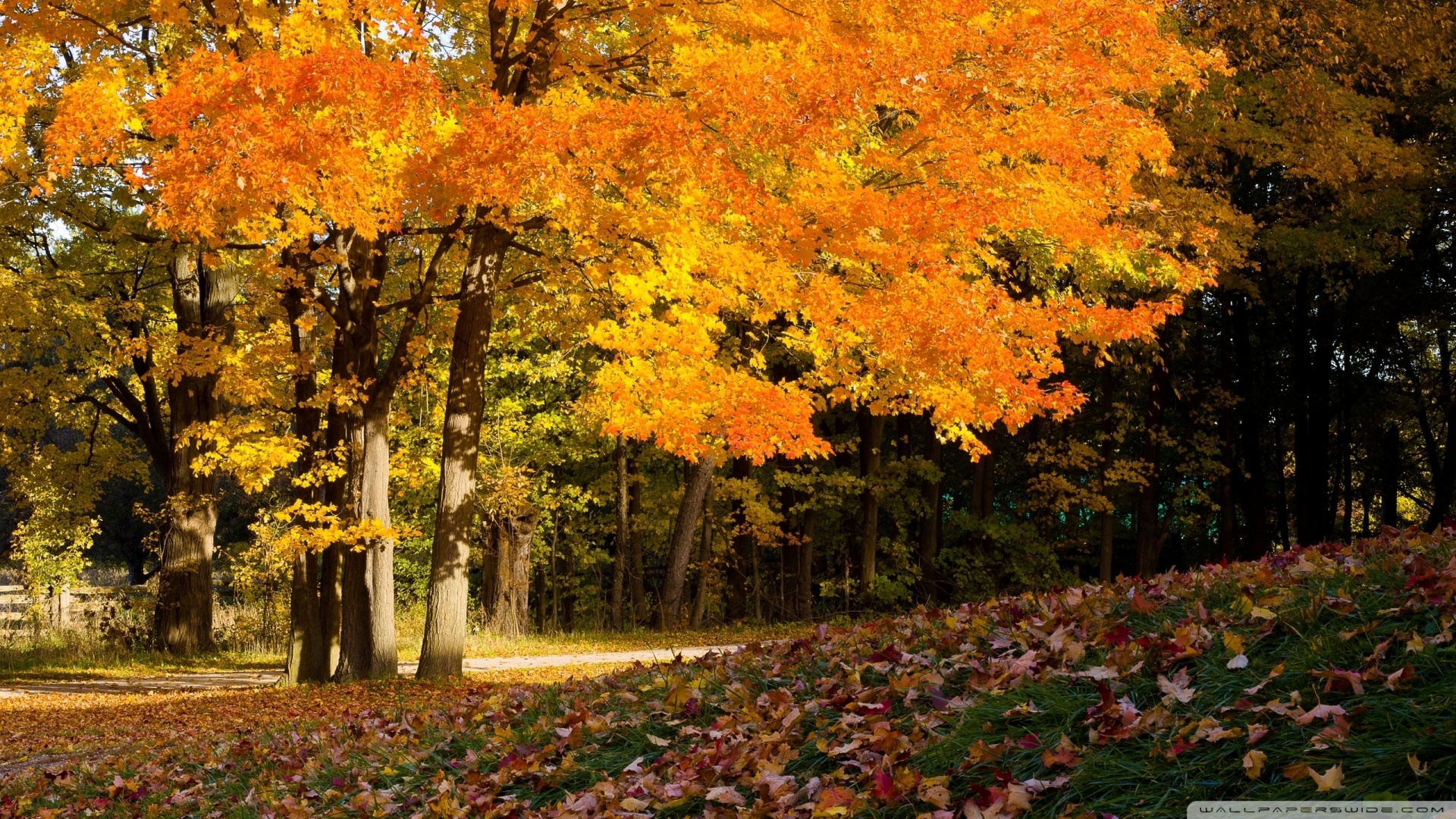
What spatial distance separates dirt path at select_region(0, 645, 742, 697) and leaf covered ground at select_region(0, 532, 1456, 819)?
332 inches

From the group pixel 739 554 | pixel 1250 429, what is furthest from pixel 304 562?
pixel 1250 429

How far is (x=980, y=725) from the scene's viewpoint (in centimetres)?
427

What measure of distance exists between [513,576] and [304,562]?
6.58 meters

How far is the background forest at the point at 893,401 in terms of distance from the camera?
1476 centimetres

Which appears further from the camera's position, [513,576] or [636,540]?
[636,540]

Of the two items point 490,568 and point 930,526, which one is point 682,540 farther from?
point 930,526

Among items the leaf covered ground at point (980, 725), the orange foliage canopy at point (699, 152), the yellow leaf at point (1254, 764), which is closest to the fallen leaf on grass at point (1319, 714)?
the leaf covered ground at point (980, 725)

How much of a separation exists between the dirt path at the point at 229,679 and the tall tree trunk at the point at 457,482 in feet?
7.96

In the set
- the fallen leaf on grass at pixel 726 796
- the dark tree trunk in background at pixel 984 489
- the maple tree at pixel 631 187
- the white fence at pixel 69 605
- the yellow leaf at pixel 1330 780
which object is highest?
the maple tree at pixel 631 187

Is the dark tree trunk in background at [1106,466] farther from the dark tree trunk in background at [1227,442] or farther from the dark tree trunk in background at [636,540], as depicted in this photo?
the dark tree trunk in background at [636,540]

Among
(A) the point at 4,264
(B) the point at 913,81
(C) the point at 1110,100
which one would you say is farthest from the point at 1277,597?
(A) the point at 4,264

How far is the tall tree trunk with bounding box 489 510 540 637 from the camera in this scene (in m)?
21.0

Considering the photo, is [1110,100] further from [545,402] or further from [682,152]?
[545,402]

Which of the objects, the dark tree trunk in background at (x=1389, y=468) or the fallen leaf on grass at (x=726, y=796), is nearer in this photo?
the fallen leaf on grass at (x=726, y=796)
